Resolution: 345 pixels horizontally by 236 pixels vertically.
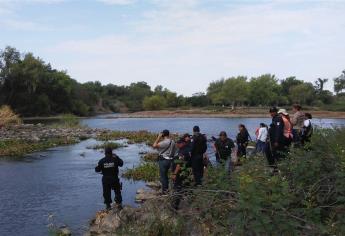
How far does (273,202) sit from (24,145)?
102ft

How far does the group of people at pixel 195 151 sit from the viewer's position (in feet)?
41.6

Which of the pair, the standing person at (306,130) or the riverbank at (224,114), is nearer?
the standing person at (306,130)

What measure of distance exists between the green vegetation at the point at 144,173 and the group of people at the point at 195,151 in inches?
266

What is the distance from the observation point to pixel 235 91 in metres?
131

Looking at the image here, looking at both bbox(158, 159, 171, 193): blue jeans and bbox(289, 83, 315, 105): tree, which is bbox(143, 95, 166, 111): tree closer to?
bbox(289, 83, 315, 105): tree

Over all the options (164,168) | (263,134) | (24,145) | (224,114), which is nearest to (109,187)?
(164,168)

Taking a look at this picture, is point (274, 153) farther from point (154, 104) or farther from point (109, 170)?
point (154, 104)

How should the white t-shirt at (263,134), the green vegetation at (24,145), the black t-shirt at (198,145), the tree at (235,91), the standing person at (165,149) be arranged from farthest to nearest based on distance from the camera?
the tree at (235,91) → the green vegetation at (24,145) → the white t-shirt at (263,134) → the standing person at (165,149) → the black t-shirt at (198,145)

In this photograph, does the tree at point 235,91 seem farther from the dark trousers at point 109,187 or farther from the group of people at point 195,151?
the dark trousers at point 109,187

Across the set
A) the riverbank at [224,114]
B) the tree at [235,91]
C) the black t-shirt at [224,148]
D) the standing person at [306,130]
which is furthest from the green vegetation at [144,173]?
the tree at [235,91]

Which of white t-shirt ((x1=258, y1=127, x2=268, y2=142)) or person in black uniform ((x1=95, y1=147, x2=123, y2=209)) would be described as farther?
white t-shirt ((x1=258, y1=127, x2=268, y2=142))

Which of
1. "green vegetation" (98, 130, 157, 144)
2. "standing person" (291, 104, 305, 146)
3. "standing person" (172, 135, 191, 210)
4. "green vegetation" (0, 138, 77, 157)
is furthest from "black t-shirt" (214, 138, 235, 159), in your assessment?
"green vegetation" (98, 130, 157, 144)

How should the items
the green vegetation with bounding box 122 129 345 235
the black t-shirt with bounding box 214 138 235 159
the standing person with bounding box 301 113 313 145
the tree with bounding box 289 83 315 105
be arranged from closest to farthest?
the green vegetation with bounding box 122 129 345 235
the black t-shirt with bounding box 214 138 235 159
the standing person with bounding box 301 113 313 145
the tree with bounding box 289 83 315 105

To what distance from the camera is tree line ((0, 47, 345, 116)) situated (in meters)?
98.9
